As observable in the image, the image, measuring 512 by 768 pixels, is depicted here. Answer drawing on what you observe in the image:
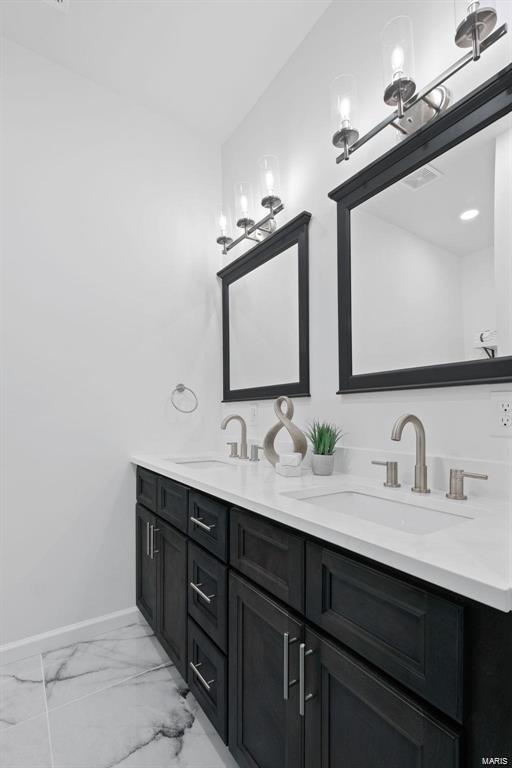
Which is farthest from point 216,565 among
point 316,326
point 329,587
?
point 316,326

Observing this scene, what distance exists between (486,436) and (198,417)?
1.64 meters

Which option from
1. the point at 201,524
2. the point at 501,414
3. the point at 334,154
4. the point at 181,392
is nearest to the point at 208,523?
the point at 201,524

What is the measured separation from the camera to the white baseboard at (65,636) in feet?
5.92

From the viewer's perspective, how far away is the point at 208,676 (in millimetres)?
1312

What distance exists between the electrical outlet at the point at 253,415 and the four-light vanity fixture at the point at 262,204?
87 cm

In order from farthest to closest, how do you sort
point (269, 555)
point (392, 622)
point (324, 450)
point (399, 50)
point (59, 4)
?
point (59, 4) → point (324, 450) → point (399, 50) → point (269, 555) → point (392, 622)

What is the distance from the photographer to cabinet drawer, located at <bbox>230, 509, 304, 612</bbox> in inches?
36.2

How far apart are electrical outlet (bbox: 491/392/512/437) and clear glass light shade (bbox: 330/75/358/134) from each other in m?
1.05

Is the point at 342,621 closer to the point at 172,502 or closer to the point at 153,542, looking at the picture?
the point at 172,502

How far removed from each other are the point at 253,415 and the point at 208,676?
3.91ft

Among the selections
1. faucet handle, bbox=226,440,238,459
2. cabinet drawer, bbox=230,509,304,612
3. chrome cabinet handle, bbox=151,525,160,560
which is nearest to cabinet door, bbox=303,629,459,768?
cabinet drawer, bbox=230,509,304,612

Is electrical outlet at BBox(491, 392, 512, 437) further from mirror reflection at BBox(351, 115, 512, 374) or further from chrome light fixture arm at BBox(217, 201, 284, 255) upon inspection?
chrome light fixture arm at BBox(217, 201, 284, 255)

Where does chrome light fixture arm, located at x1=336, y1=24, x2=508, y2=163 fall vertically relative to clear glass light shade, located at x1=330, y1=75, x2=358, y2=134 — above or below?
below

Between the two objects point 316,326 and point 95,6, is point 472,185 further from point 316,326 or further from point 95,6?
point 95,6
